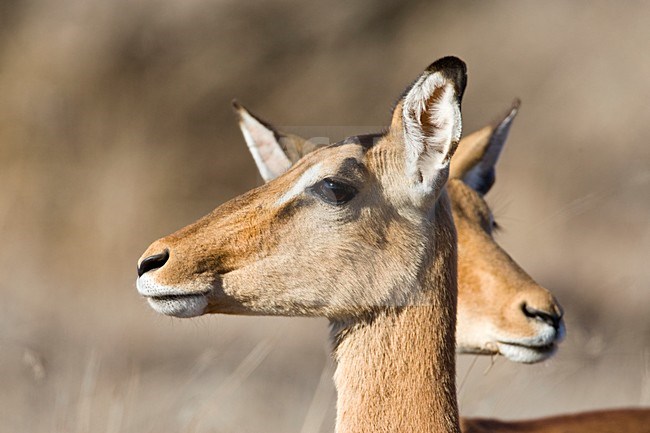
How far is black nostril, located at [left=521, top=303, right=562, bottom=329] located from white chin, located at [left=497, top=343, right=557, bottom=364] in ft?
0.41

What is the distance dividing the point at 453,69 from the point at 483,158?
2.24m

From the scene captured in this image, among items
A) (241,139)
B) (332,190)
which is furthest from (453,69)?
(241,139)

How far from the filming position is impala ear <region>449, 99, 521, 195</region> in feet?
18.6

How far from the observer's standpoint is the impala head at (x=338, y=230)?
11.6 ft

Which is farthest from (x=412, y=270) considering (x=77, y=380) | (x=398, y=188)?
(x=77, y=380)

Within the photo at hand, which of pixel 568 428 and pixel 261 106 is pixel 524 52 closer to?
pixel 261 106

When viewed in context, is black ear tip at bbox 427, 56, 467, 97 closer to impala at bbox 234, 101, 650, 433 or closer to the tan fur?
impala at bbox 234, 101, 650, 433

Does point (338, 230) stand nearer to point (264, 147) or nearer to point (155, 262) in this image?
point (155, 262)

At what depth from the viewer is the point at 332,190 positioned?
12.0 ft

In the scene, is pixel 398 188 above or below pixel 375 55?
below

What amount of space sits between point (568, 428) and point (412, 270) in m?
1.66

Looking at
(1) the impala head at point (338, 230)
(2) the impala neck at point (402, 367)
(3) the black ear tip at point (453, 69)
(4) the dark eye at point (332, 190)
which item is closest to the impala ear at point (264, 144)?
(1) the impala head at point (338, 230)

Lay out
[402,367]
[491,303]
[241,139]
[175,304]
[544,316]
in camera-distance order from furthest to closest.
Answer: [241,139]
[491,303]
[544,316]
[402,367]
[175,304]

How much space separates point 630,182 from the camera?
1182cm
